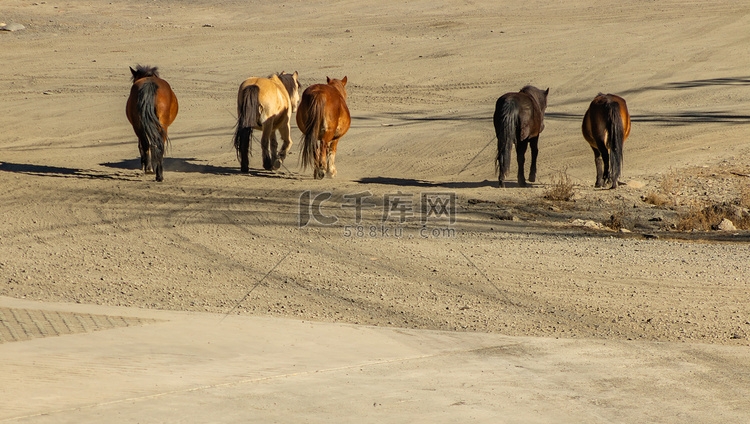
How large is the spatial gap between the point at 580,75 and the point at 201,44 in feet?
43.0

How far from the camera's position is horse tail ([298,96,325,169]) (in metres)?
12.0

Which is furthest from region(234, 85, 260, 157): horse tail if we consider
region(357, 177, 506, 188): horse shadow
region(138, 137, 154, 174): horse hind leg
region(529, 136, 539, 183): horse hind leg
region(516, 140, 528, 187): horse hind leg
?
region(529, 136, 539, 183): horse hind leg

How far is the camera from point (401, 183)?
42.3ft

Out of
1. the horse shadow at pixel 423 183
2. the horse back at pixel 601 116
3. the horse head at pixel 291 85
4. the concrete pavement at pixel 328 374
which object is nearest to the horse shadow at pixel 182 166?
the horse head at pixel 291 85

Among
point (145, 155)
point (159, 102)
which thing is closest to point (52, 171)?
point (145, 155)

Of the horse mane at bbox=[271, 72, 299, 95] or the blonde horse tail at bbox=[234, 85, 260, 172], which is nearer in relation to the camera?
the blonde horse tail at bbox=[234, 85, 260, 172]

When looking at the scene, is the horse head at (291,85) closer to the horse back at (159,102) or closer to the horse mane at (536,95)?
the horse back at (159,102)

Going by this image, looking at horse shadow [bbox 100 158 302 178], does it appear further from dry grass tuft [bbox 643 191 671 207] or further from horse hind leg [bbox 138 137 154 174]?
dry grass tuft [bbox 643 191 671 207]

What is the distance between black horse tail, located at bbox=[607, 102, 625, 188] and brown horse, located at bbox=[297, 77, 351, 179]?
4.18 m

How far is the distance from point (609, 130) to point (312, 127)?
461 cm

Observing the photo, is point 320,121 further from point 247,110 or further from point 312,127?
point 247,110

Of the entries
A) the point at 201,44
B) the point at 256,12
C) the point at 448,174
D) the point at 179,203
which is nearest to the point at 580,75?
the point at 448,174

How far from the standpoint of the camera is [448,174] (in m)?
14.0

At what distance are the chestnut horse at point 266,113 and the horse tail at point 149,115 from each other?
139cm
